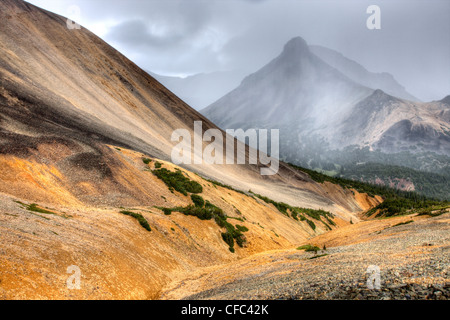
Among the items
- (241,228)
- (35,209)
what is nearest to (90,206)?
(35,209)

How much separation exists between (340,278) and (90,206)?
57.8 feet

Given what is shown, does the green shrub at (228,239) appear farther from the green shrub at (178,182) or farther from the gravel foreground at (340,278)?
the green shrub at (178,182)

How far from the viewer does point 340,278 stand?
10.1 metres

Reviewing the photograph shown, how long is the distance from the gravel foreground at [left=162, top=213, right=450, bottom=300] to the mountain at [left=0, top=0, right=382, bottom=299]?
10.4 feet

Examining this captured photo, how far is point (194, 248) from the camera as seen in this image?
2150 cm

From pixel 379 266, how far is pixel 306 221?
44.0 metres

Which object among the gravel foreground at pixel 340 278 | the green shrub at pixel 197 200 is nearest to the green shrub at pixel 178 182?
the green shrub at pixel 197 200

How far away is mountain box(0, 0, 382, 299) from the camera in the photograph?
1208cm

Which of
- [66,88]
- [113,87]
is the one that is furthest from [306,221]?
[113,87]

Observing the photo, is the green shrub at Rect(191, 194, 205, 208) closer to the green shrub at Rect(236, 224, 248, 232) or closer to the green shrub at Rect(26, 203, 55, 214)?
the green shrub at Rect(236, 224, 248, 232)

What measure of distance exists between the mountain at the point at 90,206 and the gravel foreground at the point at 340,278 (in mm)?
3179

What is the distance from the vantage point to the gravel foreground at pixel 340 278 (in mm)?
8156

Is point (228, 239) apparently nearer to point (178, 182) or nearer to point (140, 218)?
point (140, 218)
